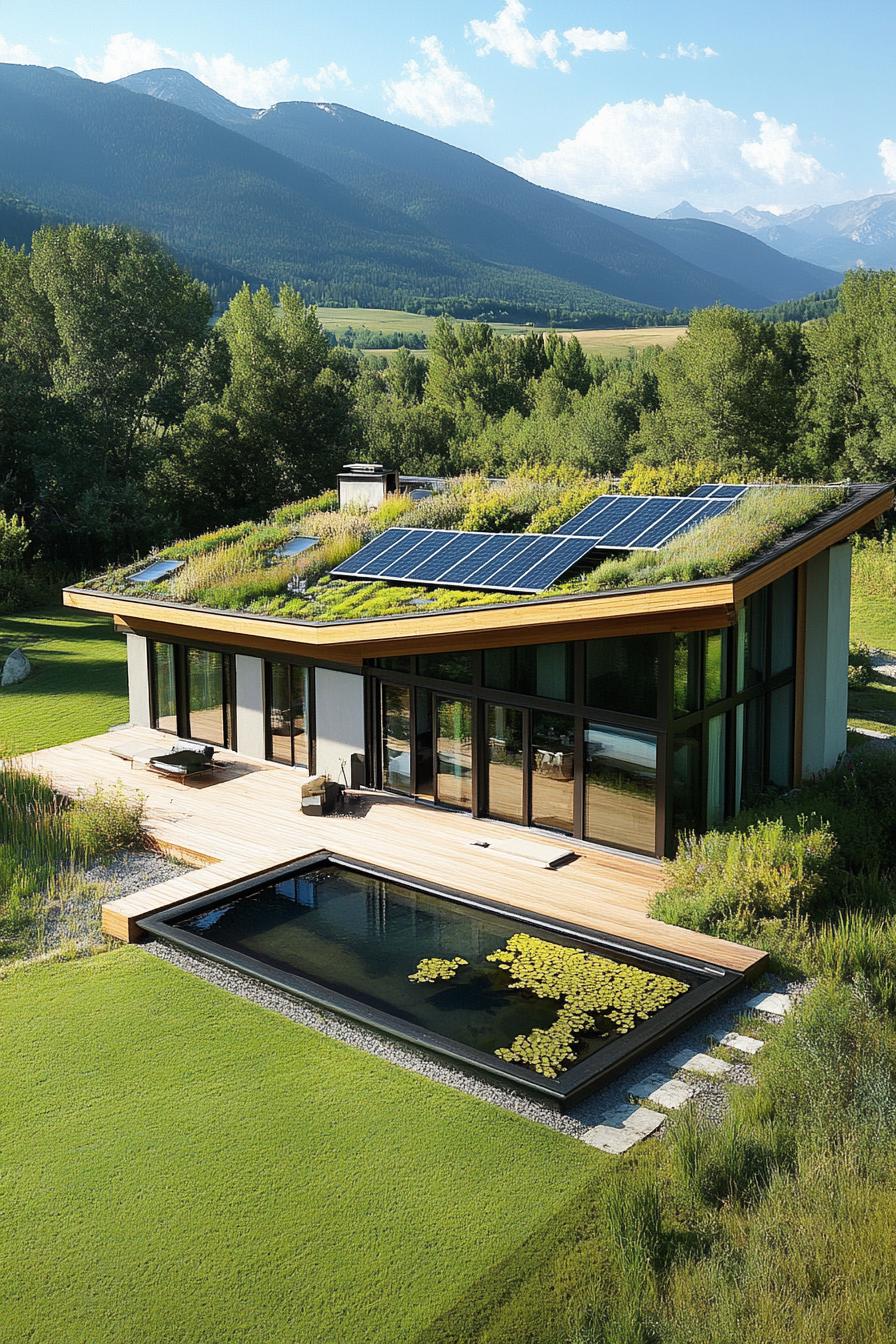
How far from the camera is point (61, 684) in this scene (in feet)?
74.6

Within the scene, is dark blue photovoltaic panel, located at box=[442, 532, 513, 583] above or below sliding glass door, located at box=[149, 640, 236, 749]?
above

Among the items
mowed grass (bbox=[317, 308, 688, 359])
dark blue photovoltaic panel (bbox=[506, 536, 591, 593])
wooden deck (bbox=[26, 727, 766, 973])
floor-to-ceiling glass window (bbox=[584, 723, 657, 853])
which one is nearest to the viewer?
wooden deck (bbox=[26, 727, 766, 973])

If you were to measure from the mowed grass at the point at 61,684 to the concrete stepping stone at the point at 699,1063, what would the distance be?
12.5m

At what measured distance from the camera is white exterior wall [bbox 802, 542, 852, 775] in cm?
1470

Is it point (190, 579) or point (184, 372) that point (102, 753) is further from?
point (184, 372)

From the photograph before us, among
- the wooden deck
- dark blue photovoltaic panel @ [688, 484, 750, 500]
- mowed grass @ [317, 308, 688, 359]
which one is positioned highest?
mowed grass @ [317, 308, 688, 359]

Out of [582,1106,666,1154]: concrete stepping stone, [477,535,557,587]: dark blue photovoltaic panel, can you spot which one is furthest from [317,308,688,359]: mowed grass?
[582,1106,666,1154]: concrete stepping stone

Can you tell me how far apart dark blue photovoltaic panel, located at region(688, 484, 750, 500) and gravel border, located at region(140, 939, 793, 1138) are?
7.41m

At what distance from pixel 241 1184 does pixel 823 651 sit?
10290 millimetres

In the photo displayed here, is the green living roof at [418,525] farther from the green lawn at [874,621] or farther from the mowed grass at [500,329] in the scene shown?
the mowed grass at [500,329]

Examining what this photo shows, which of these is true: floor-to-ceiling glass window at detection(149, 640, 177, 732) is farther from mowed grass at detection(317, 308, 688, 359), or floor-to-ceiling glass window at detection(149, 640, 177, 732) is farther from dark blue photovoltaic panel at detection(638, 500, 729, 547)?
mowed grass at detection(317, 308, 688, 359)

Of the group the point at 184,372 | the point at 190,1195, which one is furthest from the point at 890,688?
the point at 184,372

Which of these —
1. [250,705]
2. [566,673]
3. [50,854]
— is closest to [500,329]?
[250,705]

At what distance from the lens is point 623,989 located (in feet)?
32.3
